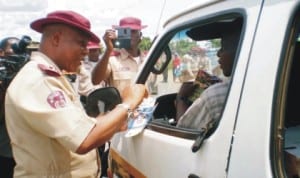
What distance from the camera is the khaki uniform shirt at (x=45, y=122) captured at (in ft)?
5.97

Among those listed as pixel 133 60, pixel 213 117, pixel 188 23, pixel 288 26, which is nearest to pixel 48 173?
pixel 213 117

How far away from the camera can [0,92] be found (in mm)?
2959

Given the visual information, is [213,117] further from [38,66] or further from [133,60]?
[133,60]

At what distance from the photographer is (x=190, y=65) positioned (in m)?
2.37

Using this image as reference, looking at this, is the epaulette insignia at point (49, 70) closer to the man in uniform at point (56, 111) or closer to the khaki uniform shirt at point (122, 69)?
the man in uniform at point (56, 111)

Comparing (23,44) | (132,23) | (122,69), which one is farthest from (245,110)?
(132,23)

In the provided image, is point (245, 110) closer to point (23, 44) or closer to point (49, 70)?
point (49, 70)

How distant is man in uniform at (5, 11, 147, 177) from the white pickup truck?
10.4 inches

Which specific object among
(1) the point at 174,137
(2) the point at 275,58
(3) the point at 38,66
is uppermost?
(2) the point at 275,58

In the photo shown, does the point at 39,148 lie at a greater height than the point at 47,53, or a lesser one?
lesser

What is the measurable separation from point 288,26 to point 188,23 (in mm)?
734

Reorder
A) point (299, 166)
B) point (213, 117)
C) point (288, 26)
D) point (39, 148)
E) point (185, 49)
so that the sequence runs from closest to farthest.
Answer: point (288, 26), point (299, 166), point (213, 117), point (39, 148), point (185, 49)

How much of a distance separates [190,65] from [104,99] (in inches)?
21.1

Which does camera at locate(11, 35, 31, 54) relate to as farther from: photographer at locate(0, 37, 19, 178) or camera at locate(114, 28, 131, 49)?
camera at locate(114, 28, 131, 49)
